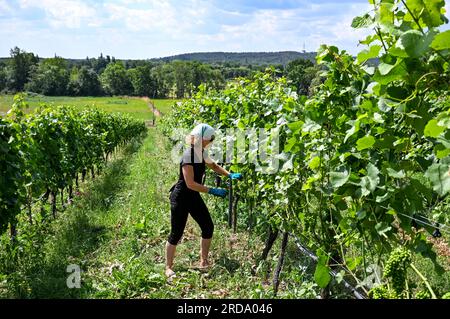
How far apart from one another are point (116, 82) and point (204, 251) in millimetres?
97298

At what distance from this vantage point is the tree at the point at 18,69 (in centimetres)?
8919

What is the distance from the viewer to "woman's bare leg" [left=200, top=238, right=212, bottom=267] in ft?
16.9

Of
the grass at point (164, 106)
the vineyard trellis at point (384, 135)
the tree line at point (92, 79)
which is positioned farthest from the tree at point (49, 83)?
the vineyard trellis at point (384, 135)

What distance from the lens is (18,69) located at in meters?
92.4

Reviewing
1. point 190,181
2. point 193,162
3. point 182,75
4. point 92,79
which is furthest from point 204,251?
point 182,75

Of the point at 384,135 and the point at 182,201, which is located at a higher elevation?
the point at 384,135

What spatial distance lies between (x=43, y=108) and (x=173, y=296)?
5100 mm

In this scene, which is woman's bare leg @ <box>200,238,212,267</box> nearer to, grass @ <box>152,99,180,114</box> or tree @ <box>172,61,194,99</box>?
grass @ <box>152,99,180,114</box>

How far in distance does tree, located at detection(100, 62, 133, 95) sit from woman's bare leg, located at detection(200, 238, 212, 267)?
9399 centimetres

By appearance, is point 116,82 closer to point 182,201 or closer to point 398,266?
point 182,201

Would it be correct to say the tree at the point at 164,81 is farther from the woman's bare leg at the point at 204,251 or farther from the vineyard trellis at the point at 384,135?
the vineyard trellis at the point at 384,135

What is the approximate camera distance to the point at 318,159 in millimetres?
2709

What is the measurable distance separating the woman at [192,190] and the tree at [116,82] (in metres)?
94.1
